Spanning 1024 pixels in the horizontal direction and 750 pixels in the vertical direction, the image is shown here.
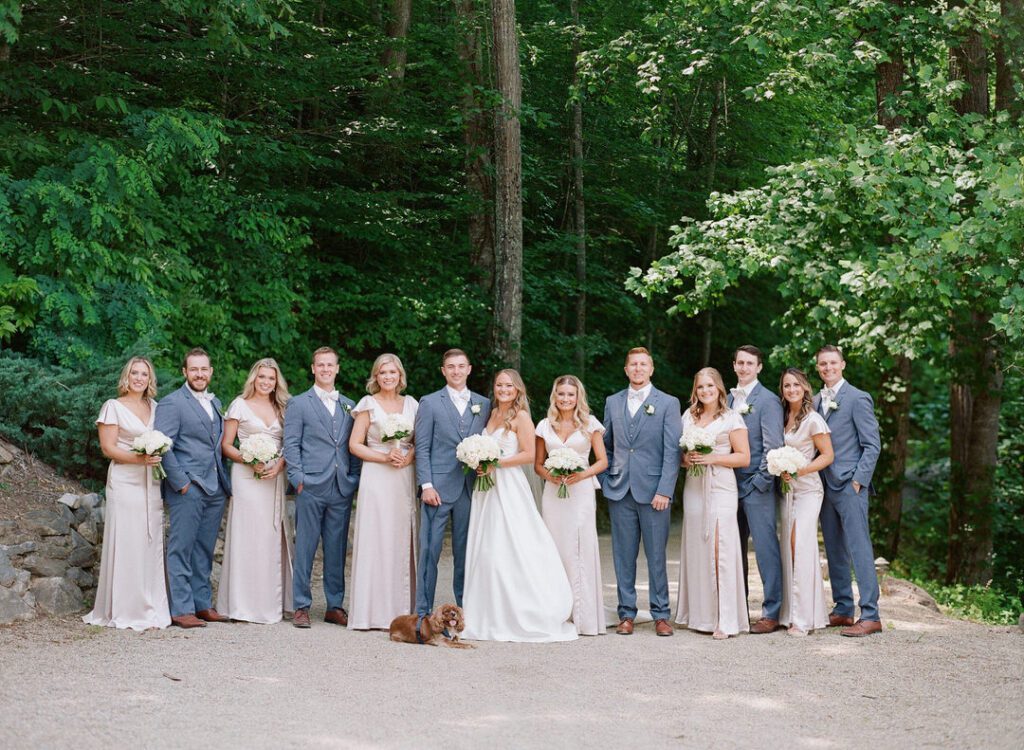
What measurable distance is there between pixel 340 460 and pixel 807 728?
12.0 ft

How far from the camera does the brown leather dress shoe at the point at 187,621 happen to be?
733 centimetres

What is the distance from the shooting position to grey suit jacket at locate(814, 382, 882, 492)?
7418 mm

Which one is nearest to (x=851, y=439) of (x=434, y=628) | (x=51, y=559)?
(x=434, y=628)

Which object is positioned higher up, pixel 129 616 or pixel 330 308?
pixel 330 308

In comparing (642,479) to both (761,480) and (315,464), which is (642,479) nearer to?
(761,480)

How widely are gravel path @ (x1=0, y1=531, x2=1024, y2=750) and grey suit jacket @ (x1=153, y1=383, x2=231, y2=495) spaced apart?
1.01 meters

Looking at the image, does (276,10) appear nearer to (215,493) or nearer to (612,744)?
(215,493)

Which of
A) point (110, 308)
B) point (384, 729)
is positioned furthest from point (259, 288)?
point (384, 729)

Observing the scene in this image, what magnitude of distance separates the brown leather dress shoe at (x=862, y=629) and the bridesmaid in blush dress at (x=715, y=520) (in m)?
0.65

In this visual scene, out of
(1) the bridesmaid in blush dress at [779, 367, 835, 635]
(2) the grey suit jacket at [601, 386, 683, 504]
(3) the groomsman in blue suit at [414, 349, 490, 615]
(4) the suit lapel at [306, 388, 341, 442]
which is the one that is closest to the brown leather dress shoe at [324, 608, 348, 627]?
(3) the groomsman in blue suit at [414, 349, 490, 615]

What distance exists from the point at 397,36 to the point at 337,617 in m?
9.04

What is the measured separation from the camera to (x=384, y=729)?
5109mm

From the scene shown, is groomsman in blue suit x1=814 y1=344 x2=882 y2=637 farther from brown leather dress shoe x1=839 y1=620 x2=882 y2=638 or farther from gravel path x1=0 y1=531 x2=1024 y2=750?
gravel path x1=0 y1=531 x2=1024 y2=750

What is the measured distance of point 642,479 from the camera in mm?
7438
